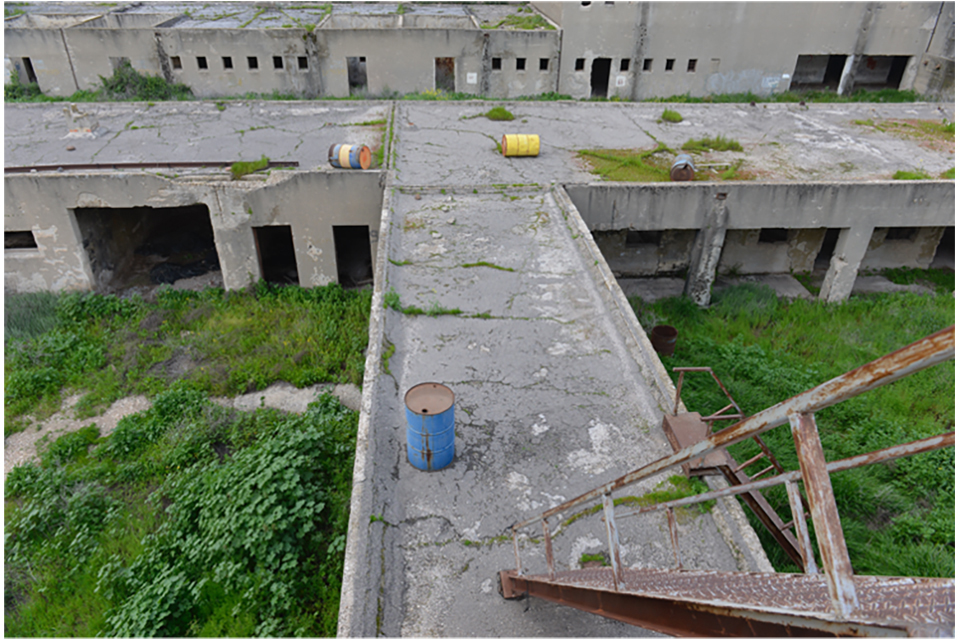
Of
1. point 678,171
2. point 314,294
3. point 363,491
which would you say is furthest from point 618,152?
point 363,491

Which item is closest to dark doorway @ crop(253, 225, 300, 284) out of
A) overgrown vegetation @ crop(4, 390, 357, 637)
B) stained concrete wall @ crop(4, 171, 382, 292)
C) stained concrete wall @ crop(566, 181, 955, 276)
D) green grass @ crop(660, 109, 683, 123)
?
stained concrete wall @ crop(4, 171, 382, 292)

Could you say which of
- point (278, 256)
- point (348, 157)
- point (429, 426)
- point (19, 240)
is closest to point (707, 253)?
point (348, 157)

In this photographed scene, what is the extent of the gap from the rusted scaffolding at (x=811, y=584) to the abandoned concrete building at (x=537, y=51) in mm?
20709

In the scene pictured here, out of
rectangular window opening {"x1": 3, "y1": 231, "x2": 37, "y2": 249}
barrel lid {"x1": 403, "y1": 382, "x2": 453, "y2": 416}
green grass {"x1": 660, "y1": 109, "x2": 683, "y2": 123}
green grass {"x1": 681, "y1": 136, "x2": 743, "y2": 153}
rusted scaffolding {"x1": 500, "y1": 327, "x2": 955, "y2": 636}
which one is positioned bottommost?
rectangular window opening {"x1": 3, "y1": 231, "x2": 37, "y2": 249}

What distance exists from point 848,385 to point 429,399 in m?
3.13

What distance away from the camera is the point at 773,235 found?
12.5 m

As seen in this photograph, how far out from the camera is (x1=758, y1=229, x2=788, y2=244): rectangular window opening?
1245cm

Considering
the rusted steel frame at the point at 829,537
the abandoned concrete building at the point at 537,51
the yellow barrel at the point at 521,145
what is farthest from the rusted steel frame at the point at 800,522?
the abandoned concrete building at the point at 537,51

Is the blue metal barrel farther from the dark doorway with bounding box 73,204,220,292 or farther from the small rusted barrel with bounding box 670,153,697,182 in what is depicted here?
the dark doorway with bounding box 73,204,220,292

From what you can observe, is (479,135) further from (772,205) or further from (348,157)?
(772,205)

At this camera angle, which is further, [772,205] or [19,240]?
[19,240]

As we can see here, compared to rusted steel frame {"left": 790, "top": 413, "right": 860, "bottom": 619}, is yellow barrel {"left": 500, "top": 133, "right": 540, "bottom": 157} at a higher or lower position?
lower

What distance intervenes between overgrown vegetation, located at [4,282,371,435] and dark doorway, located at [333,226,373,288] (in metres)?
0.76

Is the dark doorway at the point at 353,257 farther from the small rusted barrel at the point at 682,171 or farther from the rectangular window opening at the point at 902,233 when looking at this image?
the rectangular window opening at the point at 902,233
